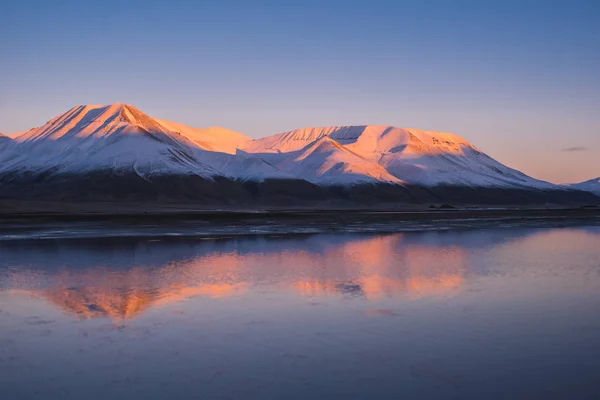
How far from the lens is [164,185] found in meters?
171

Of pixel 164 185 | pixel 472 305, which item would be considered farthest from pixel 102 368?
pixel 164 185

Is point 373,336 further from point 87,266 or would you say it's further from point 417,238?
point 417,238

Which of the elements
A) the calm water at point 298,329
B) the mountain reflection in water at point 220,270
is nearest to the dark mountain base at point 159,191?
the mountain reflection in water at point 220,270

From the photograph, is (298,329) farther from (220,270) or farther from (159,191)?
(159,191)

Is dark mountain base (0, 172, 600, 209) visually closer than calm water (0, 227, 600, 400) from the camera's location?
No

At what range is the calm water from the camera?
10.1m

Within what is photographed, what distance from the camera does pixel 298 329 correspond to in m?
13.9

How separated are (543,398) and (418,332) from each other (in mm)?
4289

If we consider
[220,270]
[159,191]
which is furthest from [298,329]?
[159,191]

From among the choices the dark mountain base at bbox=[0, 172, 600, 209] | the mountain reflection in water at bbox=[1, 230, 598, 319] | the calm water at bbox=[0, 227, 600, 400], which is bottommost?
the calm water at bbox=[0, 227, 600, 400]

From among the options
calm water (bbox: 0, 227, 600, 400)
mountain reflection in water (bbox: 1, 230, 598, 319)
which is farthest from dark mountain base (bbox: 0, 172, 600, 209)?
calm water (bbox: 0, 227, 600, 400)

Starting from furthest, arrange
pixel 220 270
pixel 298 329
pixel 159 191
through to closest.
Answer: pixel 159 191 → pixel 220 270 → pixel 298 329

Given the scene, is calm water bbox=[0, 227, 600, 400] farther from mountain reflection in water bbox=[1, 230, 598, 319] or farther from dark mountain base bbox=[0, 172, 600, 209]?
dark mountain base bbox=[0, 172, 600, 209]

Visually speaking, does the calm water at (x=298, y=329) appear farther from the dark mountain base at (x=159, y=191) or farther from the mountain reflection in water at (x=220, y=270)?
the dark mountain base at (x=159, y=191)
